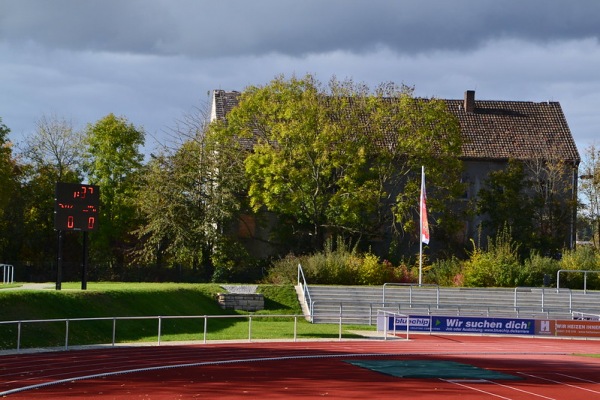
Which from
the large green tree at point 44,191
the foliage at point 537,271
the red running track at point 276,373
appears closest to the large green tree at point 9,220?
the large green tree at point 44,191

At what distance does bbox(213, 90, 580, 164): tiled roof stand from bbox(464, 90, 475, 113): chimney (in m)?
0.23

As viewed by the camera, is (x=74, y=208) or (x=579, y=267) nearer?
(x=74, y=208)

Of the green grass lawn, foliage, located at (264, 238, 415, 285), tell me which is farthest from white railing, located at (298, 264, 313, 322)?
foliage, located at (264, 238, 415, 285)

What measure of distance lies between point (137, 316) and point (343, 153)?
21699 millimetres

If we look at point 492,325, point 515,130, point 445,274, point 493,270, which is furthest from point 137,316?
point 515,130

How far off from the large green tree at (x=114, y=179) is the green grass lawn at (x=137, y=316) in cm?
1836

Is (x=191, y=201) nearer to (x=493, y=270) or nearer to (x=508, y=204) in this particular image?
(x=493, y=270)

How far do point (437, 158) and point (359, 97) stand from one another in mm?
5697

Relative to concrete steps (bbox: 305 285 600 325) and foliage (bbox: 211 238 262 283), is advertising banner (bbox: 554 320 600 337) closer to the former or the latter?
concrete steps (bbox: 305 285 600 325)

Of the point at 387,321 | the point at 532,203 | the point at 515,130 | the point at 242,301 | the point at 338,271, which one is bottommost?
the point at 387,321

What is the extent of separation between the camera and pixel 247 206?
60031 millimetres

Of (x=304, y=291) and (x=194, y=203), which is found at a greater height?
(x=194, y=203)

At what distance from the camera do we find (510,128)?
2662 inches

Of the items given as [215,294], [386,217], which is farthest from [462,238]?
[215,294]
